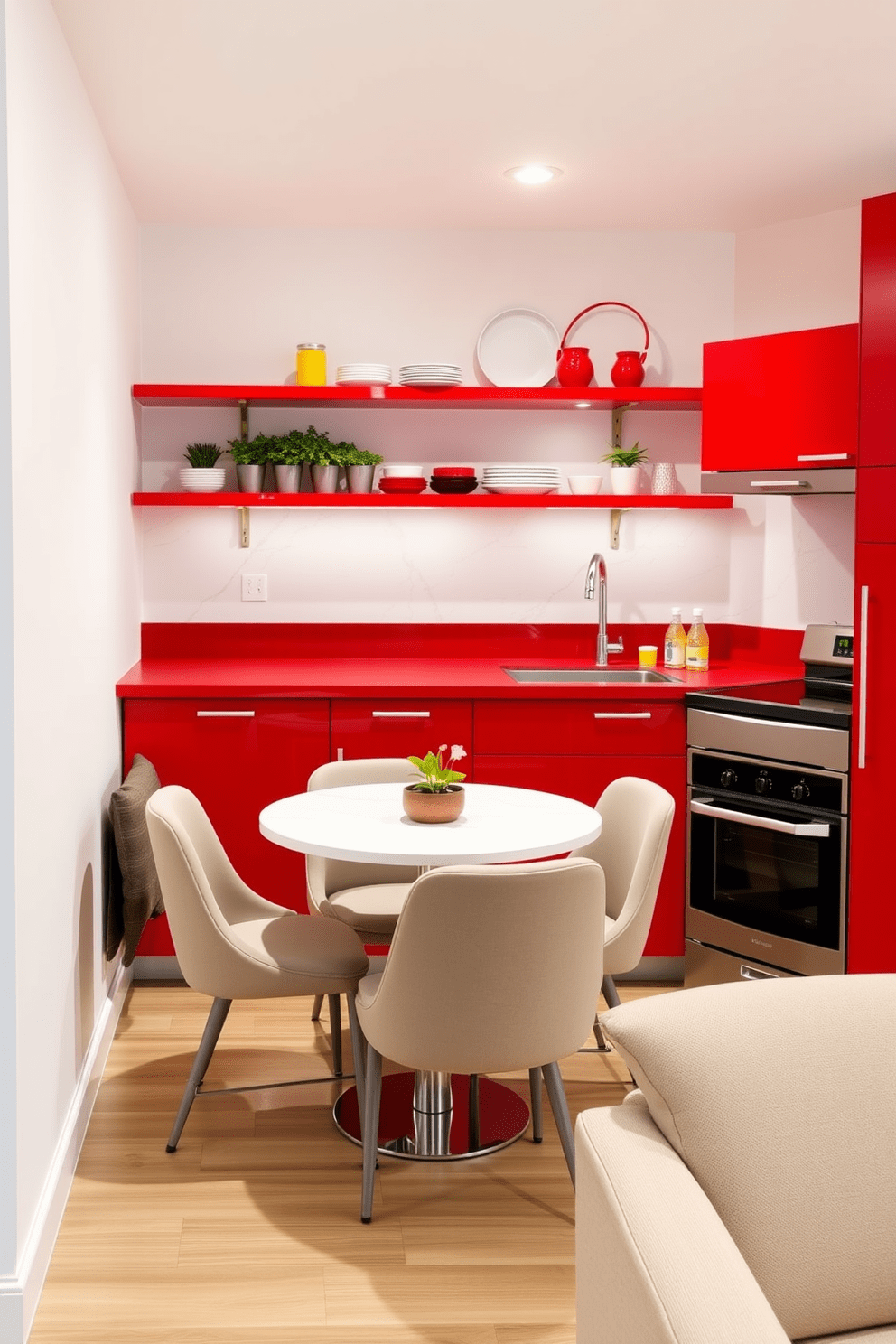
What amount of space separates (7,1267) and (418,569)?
2853 mm

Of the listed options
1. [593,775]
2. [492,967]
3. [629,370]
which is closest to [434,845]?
[492,967]

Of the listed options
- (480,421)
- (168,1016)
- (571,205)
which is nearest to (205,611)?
(480,421)

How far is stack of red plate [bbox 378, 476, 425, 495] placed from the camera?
427cm

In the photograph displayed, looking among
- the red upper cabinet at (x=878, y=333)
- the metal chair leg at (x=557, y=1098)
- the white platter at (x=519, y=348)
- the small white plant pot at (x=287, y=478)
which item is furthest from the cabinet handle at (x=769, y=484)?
the metal chair leg at (x=557, y=1098)

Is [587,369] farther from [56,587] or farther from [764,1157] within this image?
[764,1157]

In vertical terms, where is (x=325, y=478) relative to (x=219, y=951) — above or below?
above

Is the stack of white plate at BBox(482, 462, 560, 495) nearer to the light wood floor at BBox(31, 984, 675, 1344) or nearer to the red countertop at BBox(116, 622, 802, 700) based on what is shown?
the red countertop at BBox(116, 622, 802, 700)

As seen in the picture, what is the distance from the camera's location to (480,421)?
4.54 meters

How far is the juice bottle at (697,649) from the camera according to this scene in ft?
14.4

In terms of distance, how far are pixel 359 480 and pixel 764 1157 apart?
312 centimetres

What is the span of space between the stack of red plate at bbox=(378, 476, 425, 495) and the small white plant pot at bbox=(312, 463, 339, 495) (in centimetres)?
16

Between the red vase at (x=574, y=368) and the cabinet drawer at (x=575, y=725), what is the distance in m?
1.18

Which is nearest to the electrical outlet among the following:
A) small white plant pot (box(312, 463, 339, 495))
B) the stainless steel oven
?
small white plant pot (box(312, 463, 339, 495))

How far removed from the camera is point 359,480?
4.28 meters
